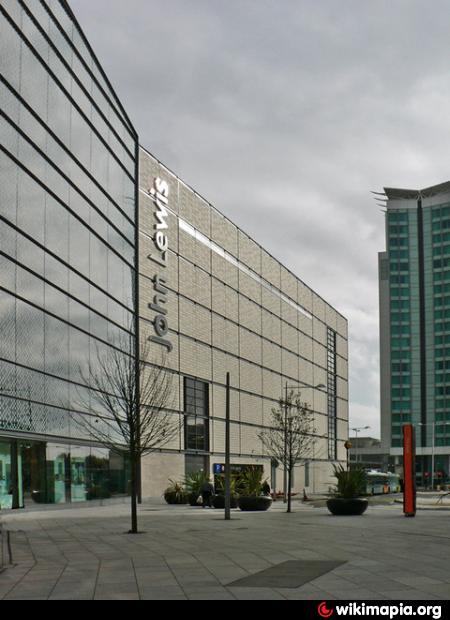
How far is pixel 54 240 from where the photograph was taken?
41.7m

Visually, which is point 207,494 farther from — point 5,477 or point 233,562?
point 233,562

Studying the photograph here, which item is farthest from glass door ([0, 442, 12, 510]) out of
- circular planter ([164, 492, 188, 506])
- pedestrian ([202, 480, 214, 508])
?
circular planter ([164, 492, 188, 506])

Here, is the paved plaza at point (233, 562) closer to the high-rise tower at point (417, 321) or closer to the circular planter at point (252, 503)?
the circular planter at point (252, 503)

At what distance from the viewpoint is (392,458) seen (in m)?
170

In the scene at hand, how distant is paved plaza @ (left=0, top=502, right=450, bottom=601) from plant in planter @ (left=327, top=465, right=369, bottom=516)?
7082 mm

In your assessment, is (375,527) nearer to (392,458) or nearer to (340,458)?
(340,458)

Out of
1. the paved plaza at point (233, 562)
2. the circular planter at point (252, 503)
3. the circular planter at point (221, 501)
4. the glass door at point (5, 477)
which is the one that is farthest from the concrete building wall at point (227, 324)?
the paved plaza at point (233, 562)

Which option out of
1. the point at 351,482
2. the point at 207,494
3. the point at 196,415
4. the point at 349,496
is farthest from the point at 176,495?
the point at 351,482

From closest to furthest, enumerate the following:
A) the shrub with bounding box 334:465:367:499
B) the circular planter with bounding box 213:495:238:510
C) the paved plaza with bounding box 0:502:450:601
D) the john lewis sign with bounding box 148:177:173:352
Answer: the paved plaza with bounding box 0:502:450:601 → the shrub with bounding box 334:465:367:499 → the circular planter with bounding box 213:495:238:510 → the john lewis sign with bounding box 148:177:173:352

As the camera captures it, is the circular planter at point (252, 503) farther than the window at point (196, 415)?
No

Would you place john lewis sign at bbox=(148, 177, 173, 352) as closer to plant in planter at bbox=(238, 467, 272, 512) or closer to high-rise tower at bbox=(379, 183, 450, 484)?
plant in planter at bbox=(238, 467, 272, 512)

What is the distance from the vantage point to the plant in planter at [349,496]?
125 ft
